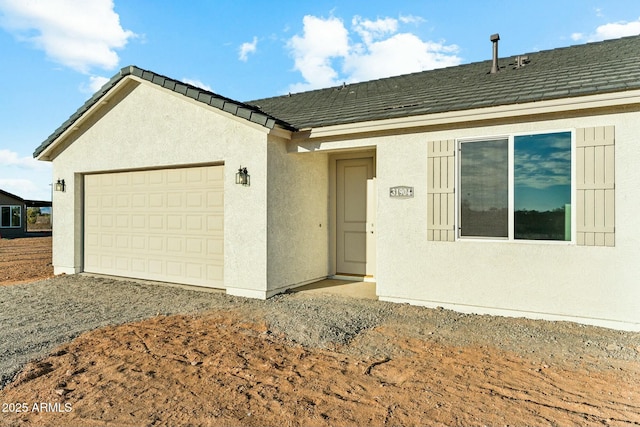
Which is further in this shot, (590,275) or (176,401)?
(590,275)

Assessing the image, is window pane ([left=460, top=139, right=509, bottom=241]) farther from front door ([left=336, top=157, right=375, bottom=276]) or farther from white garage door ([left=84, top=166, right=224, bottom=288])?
white garage door ([left=84, top=166, right=224, bottom=288])

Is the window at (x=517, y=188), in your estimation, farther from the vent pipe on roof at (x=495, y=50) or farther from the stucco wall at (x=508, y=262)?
the vent pipe on roof at (x=495, y=50)

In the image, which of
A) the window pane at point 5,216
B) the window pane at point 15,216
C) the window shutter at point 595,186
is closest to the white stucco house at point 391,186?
the window shutter at point 595,186

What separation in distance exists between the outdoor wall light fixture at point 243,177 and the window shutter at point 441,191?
11.0 ft

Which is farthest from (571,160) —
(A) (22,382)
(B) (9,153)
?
(B) (9,153)

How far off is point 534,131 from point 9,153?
133 feet

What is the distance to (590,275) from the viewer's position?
4.92 m

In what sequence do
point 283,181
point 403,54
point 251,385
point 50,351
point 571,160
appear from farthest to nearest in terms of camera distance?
1. point 403,54
2. point 283,181
3. point 571,160
4. point 50,351
5. point 251,385

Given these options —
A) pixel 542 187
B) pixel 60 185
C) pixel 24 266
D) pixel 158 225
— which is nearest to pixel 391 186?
pixel 542 187

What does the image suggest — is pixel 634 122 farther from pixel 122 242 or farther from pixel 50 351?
pixel 122 242

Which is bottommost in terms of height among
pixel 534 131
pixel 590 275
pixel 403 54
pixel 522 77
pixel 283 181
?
pixel 590 275

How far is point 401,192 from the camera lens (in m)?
6.14

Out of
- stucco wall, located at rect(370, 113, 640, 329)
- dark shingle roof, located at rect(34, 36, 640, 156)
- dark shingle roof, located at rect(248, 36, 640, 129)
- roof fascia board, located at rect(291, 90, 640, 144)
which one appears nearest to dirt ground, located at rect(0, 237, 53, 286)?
dark shingle roof, located at rect(34, 36, 640, 156)

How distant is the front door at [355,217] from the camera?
8.10 metres
